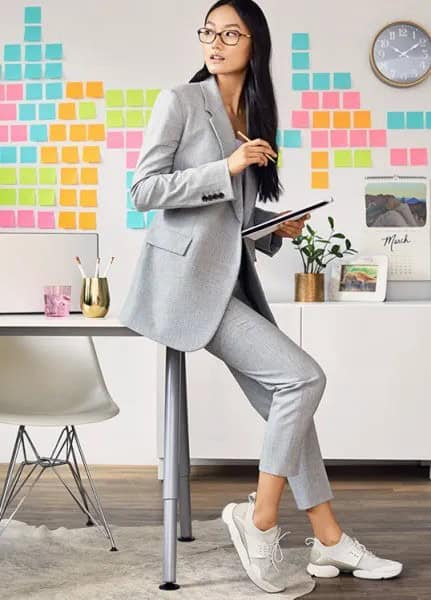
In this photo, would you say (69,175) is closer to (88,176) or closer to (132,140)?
(88,176)

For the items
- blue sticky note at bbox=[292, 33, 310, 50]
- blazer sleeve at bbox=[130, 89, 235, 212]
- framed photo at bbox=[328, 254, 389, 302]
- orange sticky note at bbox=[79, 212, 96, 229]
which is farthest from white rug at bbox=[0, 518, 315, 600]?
blue sticky note at bbox=[292, 33, 310, 50]

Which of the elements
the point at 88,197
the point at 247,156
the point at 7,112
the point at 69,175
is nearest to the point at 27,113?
the point at 7,112

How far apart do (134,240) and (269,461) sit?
88.8 inches

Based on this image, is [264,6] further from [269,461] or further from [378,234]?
[269,461]

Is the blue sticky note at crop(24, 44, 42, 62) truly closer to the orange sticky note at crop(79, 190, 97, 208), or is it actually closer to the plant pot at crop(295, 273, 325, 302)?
the orange sticky note at crop(79, 190, 97, 208)

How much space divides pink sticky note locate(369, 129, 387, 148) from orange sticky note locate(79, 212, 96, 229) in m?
1.35

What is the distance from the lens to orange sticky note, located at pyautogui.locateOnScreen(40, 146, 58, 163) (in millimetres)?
4758

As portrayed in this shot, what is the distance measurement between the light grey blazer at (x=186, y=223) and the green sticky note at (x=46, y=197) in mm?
2104

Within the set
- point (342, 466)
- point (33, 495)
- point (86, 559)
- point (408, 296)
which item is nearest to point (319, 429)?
point (342, 466)

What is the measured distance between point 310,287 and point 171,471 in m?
1.97

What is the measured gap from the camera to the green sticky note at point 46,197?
4.75 m

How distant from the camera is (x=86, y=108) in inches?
187

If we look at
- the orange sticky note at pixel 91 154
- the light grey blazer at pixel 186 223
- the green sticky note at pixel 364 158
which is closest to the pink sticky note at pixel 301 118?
the green sticky note at pixel 364 158

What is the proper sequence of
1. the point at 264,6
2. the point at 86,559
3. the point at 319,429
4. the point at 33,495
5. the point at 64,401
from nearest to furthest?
the point at 86,559, the point at 64,401, the point at 33,495, the point at 319,429, the point at 264,6
